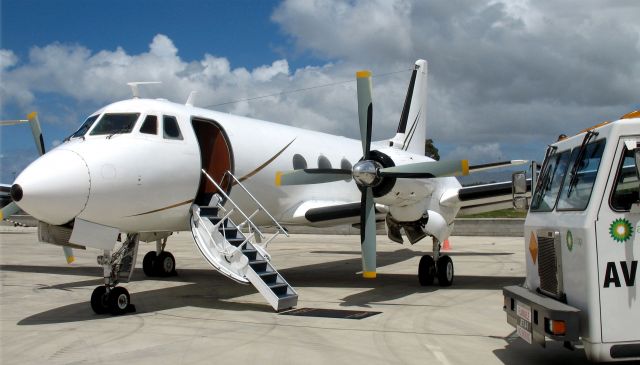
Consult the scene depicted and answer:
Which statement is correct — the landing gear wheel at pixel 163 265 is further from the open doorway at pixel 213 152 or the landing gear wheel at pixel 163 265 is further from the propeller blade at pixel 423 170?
the propeller blade at pixel 423 170

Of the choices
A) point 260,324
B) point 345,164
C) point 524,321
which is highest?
point 345,164

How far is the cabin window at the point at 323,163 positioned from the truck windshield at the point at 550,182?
864 centimetres

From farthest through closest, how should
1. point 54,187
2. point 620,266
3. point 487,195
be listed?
point 487,195 < point 54,187 < point 620,266

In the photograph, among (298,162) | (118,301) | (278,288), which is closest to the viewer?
(118,301)

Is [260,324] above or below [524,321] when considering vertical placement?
below

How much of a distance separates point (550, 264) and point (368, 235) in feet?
18.6

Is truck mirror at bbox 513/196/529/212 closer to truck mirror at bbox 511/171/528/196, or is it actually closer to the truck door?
truck mirror at bbox 511/171/528/196

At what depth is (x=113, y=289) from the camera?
10125mm

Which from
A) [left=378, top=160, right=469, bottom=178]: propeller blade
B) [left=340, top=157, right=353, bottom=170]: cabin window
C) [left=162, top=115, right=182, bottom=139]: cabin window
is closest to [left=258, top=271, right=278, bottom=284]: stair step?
[left=378, top=160, right=469, bottom=178]: propeller blade

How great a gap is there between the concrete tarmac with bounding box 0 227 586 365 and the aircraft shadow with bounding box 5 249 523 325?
0.08 ft

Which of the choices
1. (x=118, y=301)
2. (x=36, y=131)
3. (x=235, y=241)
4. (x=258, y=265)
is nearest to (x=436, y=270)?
(x=258, y=265)

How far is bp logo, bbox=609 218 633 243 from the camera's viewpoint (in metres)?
5.41

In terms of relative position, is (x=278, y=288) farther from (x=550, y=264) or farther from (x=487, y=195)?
(x=487, y=195)

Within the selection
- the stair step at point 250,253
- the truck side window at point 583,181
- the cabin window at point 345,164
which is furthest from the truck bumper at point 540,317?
the cabin window at point 345,164
